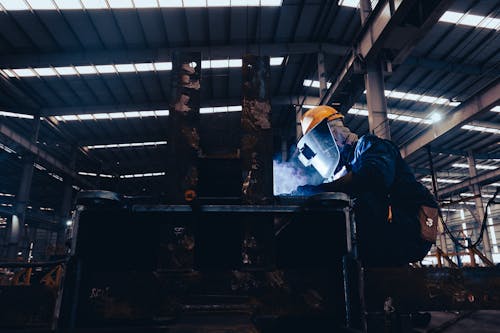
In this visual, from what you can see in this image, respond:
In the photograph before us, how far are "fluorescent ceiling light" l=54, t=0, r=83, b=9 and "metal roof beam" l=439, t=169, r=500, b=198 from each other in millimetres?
18418

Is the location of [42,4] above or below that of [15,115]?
above

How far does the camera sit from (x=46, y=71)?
10531 mm

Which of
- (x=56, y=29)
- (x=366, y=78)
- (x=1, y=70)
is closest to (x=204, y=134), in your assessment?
(x=366, y=78)

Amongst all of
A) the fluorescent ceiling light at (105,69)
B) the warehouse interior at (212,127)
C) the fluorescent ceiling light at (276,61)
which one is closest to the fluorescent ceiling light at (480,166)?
the warehouse interior at (212,127)

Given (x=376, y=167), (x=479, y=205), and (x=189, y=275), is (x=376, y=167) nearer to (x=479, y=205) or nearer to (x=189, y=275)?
(x=189, y=275)

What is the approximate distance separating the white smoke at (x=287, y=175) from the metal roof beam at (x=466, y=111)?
6.63 meters

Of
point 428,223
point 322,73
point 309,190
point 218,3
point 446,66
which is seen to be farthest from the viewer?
point 446,66

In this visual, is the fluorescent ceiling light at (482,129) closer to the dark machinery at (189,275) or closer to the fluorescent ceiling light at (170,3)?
the fluorescent ceiling light at (170,3)

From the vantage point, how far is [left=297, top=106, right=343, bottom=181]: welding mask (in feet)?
10.8

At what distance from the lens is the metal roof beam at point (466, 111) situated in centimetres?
786

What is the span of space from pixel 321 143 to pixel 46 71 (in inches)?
441

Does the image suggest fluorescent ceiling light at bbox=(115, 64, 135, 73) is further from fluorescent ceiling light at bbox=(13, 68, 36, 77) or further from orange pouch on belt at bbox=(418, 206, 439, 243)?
orange pouch on belt at bbox=(418, 206, 439, 243)

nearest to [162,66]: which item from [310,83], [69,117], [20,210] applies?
[310,83]

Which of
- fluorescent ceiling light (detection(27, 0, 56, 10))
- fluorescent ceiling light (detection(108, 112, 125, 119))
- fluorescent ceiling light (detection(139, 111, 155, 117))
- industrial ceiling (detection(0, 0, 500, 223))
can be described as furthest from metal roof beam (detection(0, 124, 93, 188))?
fluorescent ceiling light (detection(27, 0, 56, 10))
